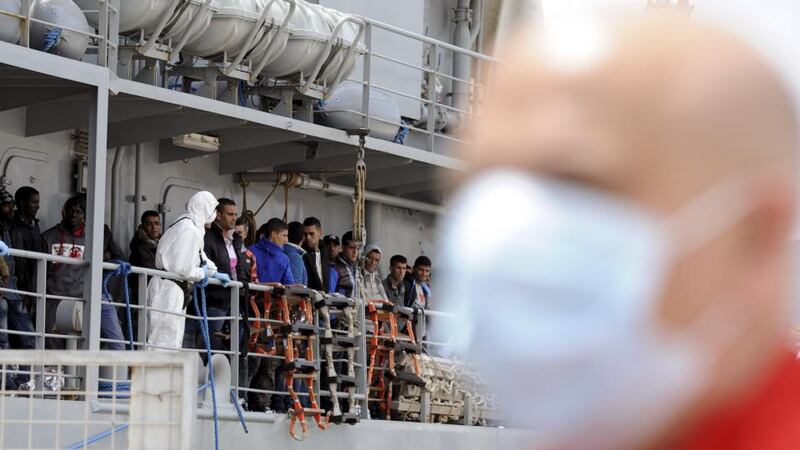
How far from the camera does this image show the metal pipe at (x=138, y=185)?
14.0 meters

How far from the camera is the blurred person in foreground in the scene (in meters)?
0.68

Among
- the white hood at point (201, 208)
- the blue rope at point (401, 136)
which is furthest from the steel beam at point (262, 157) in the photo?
the white hood at point (201, 208)

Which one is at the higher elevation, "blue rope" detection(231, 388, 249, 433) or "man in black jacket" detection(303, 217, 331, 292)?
"man in black jacket" detection(303, 217, 331, 292)

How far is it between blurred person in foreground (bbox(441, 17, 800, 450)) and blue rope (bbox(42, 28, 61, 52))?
10.7 m

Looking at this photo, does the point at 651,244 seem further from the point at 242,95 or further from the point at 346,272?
the point at 242,95

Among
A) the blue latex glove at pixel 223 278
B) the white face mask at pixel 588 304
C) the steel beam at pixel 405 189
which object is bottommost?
the white face mask at pixel 588 304

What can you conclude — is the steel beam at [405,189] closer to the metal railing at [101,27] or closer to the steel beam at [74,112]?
the steel beam at [74,112]

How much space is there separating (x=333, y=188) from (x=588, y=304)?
1571 centimetres

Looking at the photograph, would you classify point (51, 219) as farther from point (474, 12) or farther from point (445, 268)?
point (445, 268)

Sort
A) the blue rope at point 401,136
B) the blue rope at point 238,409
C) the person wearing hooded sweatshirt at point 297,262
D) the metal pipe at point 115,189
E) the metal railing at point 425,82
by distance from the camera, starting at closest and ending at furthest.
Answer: the blue rope at point 238,409
the person wearing hooded sweatshirt at point 297,262
the metal pipe at point 115,189
the metal railing at point 425,82
the blue rope at point 401,136

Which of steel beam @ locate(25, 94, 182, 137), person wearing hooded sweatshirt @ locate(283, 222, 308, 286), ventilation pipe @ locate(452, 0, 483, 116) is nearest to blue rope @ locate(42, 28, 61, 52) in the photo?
steel beam @ locate(25, 94, 182, 137)

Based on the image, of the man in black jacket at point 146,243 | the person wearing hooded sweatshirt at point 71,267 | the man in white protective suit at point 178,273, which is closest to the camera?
the man in white protective suit at point 178,273

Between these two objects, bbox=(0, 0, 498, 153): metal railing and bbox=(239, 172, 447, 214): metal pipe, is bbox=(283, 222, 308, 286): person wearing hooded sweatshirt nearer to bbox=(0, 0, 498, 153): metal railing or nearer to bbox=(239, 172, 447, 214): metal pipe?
bbox=(0, 0, 498, 153): metal railing

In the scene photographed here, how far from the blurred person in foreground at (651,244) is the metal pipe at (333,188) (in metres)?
14.0
